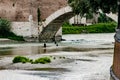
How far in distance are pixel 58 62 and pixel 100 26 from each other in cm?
5169

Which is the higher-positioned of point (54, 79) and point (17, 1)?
point (17, 1)

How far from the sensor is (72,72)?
22.9 metres

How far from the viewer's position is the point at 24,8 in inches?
1994

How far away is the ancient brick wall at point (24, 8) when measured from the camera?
5050cm

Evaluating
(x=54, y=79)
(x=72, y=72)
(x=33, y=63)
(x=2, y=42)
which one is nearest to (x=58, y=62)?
(x=33, y=63)

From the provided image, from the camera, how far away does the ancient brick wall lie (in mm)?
50500

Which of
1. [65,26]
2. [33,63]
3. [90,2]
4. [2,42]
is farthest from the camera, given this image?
[65,26]

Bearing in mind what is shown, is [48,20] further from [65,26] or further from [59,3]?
[65,26]

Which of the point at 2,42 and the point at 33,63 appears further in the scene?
the point at 2,42

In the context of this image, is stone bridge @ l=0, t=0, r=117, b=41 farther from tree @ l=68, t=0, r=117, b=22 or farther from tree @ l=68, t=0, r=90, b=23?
tree @ l=68, t=0, r=117, b=22

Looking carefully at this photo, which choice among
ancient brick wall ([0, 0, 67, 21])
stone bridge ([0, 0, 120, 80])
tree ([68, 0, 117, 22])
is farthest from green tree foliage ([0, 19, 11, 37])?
tree ([68, 0, 117, 22])

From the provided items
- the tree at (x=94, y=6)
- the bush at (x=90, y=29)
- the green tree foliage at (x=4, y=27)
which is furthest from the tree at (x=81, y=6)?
the bush at (x=90, y=29)

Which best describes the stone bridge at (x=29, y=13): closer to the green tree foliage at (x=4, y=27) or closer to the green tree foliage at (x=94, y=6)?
the green tree foliage at (x=4, y=27)

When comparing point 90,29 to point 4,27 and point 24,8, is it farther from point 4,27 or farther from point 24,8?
point 4,27
